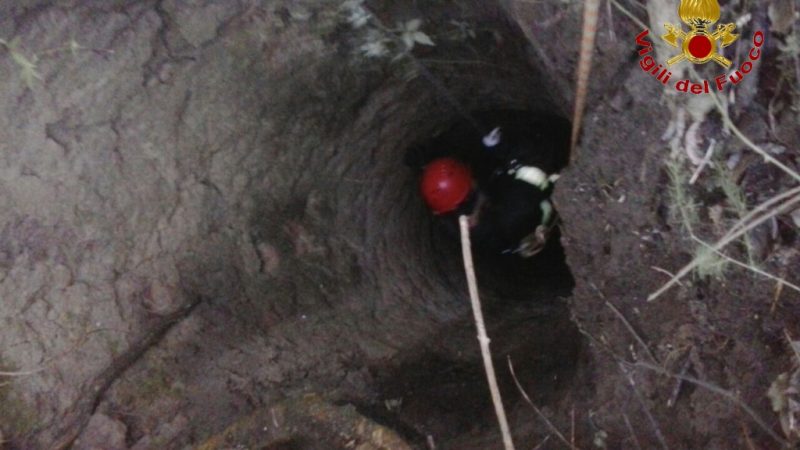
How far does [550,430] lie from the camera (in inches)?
88.2

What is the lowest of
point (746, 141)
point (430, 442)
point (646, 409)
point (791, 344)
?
point (430, 442)

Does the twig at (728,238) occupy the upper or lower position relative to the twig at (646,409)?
upper

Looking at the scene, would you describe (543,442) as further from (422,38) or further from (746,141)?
(422,38)

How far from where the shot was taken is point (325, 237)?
9.61 ft

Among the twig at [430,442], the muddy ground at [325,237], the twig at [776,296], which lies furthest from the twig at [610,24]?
the twig at [430,442]

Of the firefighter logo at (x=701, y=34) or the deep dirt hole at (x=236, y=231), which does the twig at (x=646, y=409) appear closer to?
the deep dirt hole at (x=236, y=231)

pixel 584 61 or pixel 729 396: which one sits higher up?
pixel 584 61

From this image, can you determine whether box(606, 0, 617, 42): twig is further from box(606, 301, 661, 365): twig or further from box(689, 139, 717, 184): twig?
box(606, 301, 661, 365): twig

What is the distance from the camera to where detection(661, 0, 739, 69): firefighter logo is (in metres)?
1.66

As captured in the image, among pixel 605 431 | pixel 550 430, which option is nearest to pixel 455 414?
pixel 550 430

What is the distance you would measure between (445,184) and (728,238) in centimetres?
162

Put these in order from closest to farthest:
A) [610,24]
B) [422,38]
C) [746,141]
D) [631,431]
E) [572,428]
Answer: [746,141] < [610,24] < [631,431] < [572,428] < [422,38]

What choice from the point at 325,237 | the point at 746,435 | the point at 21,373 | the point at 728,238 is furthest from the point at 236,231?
the point at 746,435

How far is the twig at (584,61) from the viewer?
71.4 inches
